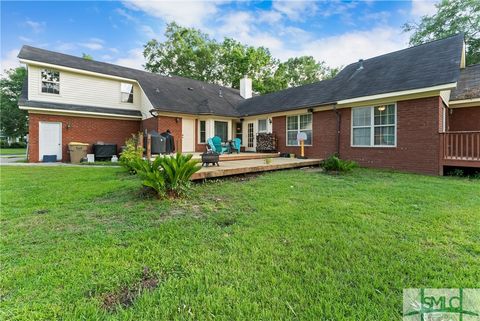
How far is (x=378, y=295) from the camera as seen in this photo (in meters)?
1.93

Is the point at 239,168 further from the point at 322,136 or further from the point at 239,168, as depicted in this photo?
the point at 322,136

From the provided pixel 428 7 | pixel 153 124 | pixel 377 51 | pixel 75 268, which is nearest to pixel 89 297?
pixel 75 268

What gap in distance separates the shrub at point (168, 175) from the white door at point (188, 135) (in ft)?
29.5

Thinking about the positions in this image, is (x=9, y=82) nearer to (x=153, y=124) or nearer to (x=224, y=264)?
(x=153, y=124)

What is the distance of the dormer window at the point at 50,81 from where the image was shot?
41.8 feet

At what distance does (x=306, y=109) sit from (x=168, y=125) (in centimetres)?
748

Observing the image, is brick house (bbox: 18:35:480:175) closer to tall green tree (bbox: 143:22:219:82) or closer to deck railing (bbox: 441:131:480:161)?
deck railing (bbox: 441:131:480:161)

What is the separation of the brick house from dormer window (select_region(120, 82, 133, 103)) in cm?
6

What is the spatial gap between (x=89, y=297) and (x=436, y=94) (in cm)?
A: 1038

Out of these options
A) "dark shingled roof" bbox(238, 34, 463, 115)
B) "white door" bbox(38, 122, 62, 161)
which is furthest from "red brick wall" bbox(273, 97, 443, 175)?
"white door" bbox(38, 122, 62, 161)

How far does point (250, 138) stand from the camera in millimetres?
15430

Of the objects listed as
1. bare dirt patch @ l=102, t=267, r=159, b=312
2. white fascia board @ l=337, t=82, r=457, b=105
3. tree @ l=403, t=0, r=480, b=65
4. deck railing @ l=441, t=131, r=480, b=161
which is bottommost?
bare dirt patch @ l=102, t=267, r=159, b=312

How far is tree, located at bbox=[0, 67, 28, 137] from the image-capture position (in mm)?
30531

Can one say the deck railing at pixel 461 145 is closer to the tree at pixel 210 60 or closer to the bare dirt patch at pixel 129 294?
the bare dirt patch at pixel 129 294
